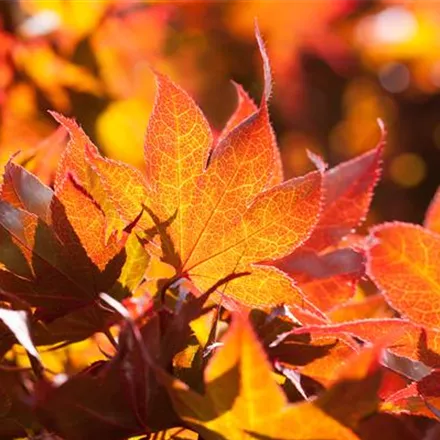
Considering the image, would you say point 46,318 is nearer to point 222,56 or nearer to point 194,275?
point 194,275

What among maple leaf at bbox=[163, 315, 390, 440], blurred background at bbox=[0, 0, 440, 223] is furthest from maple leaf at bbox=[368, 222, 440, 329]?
blurred background at bbox=[0, 0, 440, 223]

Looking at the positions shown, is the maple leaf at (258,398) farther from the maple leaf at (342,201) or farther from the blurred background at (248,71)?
the blurred background at (248,71)

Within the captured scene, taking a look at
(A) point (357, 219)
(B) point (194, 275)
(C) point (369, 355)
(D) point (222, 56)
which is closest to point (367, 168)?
(A) point (357, 219)

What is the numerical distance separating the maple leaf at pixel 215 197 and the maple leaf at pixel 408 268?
0.05 metres

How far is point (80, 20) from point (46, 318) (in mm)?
1088

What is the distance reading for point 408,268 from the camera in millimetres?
550

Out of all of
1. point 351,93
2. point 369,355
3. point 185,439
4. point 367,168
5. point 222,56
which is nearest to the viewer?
point 369,355

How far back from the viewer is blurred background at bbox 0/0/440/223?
1.44 m

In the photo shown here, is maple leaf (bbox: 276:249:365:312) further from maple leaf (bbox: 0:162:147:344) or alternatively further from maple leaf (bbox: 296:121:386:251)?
maple leaf (bbox: 0:162:147:344)

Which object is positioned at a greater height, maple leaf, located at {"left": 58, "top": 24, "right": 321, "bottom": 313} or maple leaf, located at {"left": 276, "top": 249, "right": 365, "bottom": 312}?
maple leaf, located at {"left": 58, "top": 24, "right": 321, "bottom": 313}

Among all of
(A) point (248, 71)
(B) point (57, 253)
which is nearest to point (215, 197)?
(B) point (57, 253)

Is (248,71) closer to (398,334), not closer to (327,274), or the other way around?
(327,274)

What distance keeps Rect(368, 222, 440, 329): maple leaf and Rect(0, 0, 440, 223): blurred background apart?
0.66 meters

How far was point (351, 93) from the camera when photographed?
Answer: 254 centimetres
